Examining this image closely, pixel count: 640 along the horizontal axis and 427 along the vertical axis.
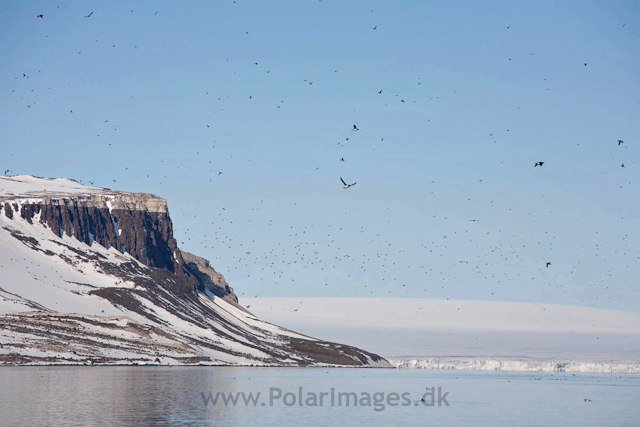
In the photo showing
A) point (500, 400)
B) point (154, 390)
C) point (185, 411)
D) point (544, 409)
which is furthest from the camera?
point (500, 400)

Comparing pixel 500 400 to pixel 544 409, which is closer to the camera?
pixel 544 409

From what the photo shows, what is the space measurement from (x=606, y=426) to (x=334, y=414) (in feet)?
97.5

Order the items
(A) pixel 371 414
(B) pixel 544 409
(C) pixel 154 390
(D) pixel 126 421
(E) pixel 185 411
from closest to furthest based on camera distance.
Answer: (D) pixel 126 421 → (E) pixel 185 411 → (A) pixel 371 414 → (B) pixel 544 409 → (C) pixel 154 390

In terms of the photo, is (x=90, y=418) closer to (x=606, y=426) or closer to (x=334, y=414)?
(x=334, y=414)

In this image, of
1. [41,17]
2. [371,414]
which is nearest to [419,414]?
[371,414]

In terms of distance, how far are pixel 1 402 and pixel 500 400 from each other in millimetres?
74004

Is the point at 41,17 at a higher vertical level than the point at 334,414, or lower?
higher

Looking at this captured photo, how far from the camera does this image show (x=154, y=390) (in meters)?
122

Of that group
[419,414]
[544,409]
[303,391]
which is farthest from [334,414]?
[303,391]

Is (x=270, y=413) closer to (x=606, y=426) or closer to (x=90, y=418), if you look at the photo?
(x=90, y=418)

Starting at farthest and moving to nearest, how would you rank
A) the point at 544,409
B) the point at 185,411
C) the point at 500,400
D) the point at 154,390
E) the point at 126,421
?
1. the point at 500,400
2. the point at 154,390
3. the point at 544,409
4. the point at 185,411
5. the point at 126,421

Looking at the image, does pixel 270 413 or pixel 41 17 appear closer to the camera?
pixel 270 413

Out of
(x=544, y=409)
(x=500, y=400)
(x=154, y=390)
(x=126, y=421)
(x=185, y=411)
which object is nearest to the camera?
(x=126, y=421)

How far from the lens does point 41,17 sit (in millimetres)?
119000
